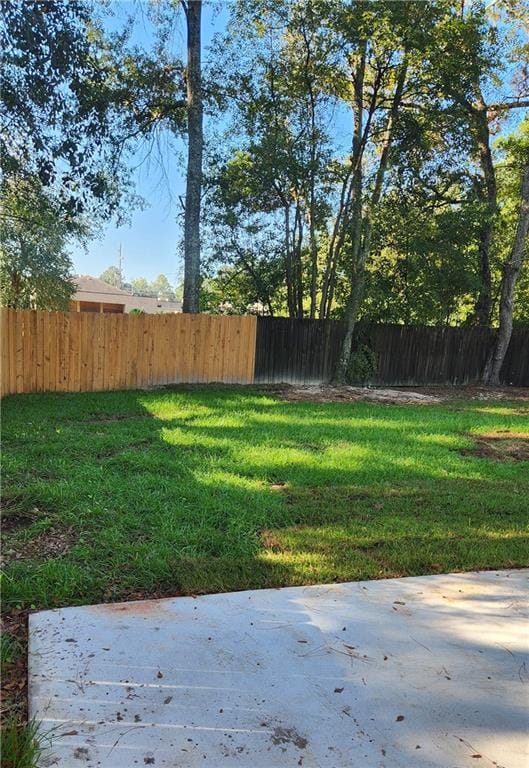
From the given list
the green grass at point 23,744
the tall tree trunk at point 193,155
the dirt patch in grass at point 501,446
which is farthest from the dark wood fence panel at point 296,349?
the green grass at point 23,744

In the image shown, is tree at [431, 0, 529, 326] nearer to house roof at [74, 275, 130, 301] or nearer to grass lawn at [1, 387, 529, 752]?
grass lawn at [1, 387, 529, 752]

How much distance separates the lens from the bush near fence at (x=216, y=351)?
7977 mm

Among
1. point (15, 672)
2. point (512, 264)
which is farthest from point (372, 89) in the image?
point (15, 672)

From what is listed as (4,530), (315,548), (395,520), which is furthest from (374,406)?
(4,530)

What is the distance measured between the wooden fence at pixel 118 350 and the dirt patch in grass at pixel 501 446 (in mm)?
5130

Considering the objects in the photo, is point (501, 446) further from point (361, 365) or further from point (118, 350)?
point (118, 350)

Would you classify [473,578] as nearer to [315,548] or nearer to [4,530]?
[315,548]

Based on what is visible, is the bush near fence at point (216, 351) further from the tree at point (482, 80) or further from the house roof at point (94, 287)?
the house roof at point (94, 287)

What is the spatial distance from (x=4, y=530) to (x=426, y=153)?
36.8 ft

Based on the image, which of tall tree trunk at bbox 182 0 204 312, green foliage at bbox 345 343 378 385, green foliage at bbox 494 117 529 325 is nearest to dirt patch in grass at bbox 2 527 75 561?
tall tree trunk at bbox 182 0 204 312

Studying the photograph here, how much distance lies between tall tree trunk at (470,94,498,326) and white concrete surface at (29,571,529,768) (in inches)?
425

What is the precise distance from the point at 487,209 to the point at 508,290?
217 centimetres

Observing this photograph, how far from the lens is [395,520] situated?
3389 millimetres

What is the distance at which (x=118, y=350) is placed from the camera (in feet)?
28.8
